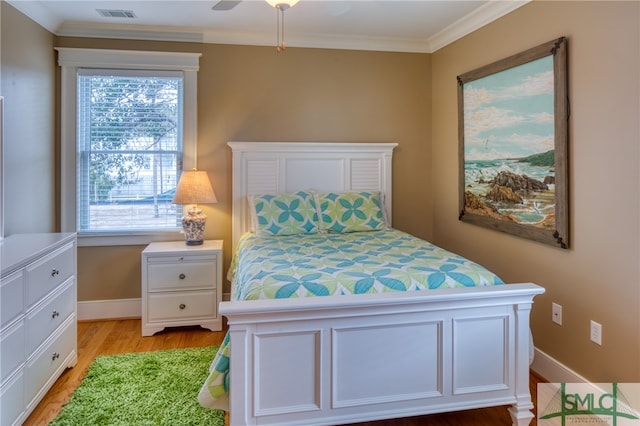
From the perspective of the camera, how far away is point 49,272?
2.24m

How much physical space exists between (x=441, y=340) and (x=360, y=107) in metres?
2.53

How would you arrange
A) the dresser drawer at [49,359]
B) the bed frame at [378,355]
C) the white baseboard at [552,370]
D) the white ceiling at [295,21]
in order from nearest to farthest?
1. the bed frame at [378,355]
2. the dresser drawer at [49,359]
3. the white baseboard at [552,370]
4. the white ceiling at [295,21]

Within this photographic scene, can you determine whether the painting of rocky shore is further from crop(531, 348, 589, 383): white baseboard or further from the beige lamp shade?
the beige lamp shade

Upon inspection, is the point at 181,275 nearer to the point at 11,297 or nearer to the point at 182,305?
the point at 182,305

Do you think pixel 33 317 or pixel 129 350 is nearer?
pixel 33 317

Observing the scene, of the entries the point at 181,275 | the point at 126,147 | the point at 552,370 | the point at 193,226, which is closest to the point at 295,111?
the point at 193,226

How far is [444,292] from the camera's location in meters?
1.87

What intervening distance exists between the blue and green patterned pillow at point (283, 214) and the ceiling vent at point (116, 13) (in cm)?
170

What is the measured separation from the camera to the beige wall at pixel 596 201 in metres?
1.95

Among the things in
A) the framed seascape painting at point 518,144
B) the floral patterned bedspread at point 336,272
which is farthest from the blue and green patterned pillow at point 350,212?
the framed seascape painting at point 518,144

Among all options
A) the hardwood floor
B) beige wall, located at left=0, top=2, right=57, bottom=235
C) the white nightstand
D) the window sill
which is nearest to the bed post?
the hardwood floor

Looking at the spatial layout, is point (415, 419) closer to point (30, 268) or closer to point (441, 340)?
point (441, 340)

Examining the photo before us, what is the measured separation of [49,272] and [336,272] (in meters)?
1.61

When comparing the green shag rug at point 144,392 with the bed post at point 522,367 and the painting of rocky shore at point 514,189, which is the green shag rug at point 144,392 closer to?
the bed post at point 522,367
